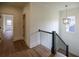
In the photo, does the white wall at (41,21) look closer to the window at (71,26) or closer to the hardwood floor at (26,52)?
the hardwood floor at (26,52)

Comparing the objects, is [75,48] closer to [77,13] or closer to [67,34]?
[67,34]

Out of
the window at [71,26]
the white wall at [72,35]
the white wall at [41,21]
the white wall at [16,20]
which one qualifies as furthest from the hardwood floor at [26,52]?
the window at [71,26]

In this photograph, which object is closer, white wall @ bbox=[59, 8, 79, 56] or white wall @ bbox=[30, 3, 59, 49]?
white wall @ bbox=[30, 3, 59, 49]

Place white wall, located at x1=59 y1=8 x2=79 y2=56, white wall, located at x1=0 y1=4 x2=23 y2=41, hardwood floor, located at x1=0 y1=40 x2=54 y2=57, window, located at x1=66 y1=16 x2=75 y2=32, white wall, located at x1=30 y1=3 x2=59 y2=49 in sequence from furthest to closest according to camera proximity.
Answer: white wall, located at x1=0 y1=4 x2=23 y2=41 → window, located at x1=66 y1=16 x2=75 y2=32 → white wall, located at x1=59 y1=8 x2=79 y2=56 → white wall, located at x1=30 y1=3 x2=59 y2=49 → hardwood floor, located at x1=0 y1=40 x2=54 y2=57

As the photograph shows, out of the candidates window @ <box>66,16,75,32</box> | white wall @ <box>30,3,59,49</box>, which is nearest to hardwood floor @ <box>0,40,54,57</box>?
white wall @ <box>30,3,59,49</box>

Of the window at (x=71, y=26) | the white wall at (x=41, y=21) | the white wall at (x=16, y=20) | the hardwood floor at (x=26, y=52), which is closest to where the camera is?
the hardwood floor at (x=26, y=52)

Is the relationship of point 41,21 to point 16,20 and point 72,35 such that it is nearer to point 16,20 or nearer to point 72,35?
point 72,35

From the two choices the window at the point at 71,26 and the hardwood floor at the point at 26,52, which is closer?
the hardwood floor at the point at 26,52

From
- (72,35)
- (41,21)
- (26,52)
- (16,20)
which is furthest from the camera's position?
(16,20)

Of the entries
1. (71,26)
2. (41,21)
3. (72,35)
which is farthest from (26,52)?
(71,26)

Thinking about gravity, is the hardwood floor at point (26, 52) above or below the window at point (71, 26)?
below

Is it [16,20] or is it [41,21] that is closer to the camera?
[41,21]

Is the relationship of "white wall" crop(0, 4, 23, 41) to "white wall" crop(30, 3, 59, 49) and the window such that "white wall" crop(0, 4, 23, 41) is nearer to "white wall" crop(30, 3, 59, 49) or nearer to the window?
"white wall" crop(30, 3, 59, 49)

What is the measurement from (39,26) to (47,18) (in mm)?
594
